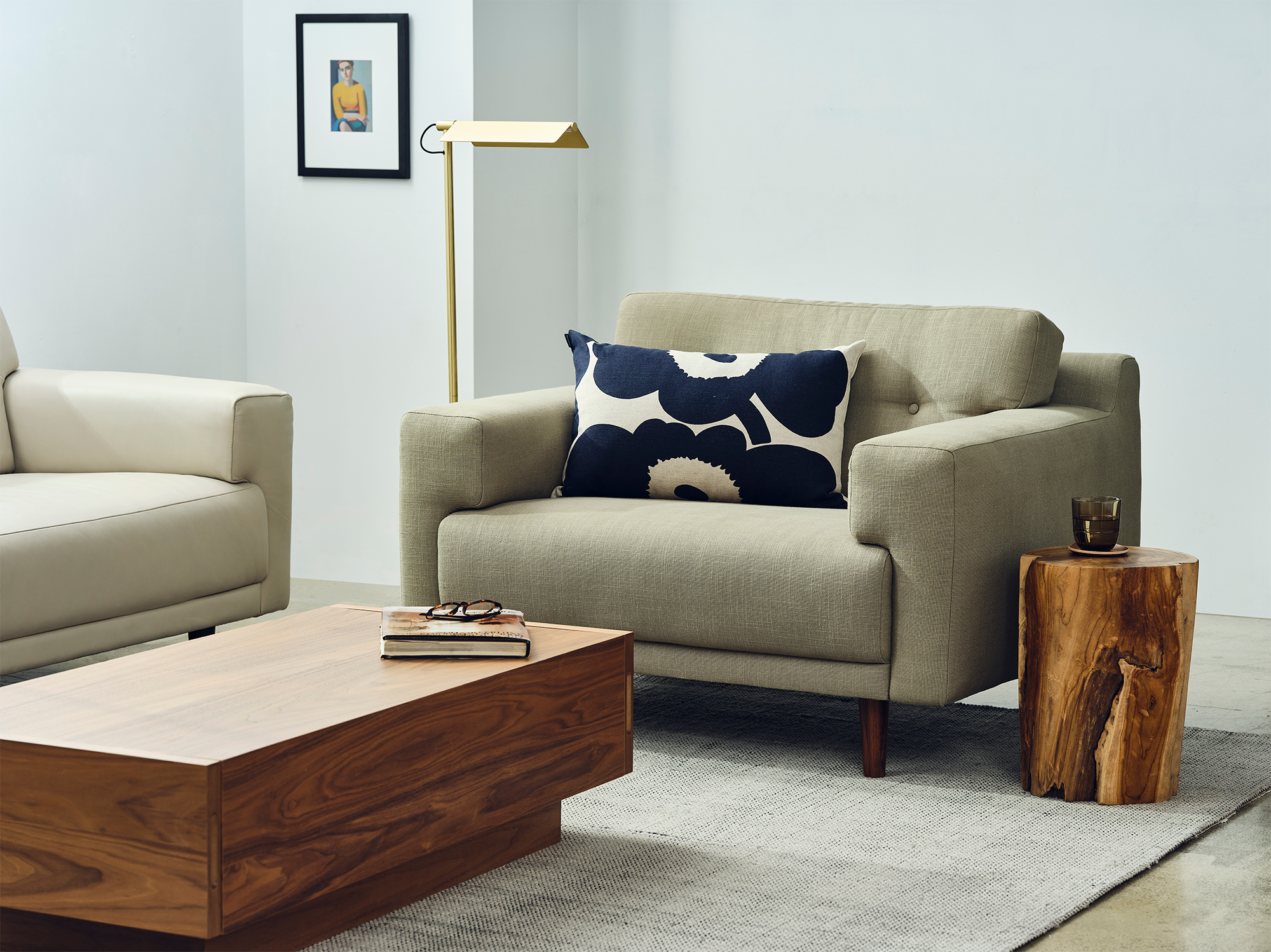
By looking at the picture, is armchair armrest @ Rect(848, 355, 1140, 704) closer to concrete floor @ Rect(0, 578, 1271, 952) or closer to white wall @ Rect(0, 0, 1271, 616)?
concrete floor @ Rect(0, 578, 1271, 952)

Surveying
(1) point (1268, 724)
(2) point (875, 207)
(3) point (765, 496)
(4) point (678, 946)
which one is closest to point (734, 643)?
(3) point (765, 496)

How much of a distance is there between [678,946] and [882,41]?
10.4ft

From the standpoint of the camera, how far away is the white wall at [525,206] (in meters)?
4.50

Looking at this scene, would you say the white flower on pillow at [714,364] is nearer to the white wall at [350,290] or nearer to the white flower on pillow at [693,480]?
the white flower on pillow at [693,480]

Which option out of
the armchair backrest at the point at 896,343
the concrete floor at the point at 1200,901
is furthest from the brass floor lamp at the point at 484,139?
the concrete floor at the point at 1200,901

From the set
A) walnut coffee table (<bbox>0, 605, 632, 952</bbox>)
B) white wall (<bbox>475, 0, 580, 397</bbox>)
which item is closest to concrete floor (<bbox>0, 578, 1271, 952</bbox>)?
walnut coffee table (<bbox>0, 605, 632, 952</bbox>)

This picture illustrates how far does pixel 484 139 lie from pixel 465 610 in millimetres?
1434

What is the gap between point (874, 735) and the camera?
2770 millimetres

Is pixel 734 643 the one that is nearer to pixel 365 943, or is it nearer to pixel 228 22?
pixel 365 943

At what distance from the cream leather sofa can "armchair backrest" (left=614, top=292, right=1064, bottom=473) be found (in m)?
0.90

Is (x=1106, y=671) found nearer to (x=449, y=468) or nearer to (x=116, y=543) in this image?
(x=449, y=468)

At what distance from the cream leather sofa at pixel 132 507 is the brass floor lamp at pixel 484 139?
1.37ft

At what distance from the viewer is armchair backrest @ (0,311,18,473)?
3564 millimetres

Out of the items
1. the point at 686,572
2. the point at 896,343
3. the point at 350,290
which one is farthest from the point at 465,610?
the point at 350,290
